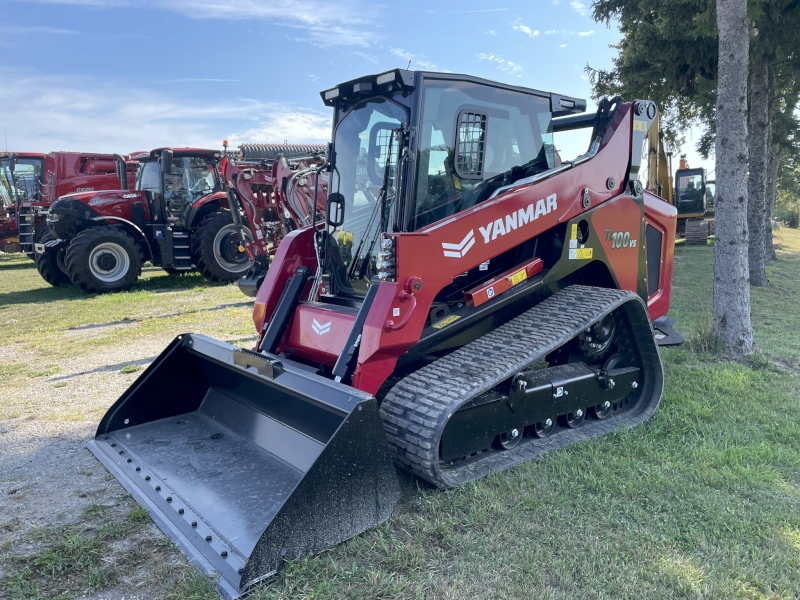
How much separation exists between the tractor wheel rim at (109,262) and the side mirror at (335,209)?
8821 mm

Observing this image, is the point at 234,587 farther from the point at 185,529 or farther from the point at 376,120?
the point at 376,120

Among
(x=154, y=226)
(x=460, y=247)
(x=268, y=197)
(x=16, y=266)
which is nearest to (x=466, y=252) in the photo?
(x=460, y=247)

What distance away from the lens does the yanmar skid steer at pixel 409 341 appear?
301cm

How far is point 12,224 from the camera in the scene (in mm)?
17781

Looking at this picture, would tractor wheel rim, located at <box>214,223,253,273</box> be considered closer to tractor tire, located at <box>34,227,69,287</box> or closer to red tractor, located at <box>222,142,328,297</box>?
red tractor, located at <box>222,142,328,297</box>

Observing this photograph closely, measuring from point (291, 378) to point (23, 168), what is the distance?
18.3 meters

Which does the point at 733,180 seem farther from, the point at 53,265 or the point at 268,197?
the point at 53,265

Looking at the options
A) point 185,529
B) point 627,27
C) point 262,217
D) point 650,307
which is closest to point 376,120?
point 185,529

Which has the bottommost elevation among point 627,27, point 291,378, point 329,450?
point 329,450

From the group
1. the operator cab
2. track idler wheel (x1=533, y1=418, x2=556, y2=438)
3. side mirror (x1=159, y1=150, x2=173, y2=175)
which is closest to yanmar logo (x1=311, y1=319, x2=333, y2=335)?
the operator cab

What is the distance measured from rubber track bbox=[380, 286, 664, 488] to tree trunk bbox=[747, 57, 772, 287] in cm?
840

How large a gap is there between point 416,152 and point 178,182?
33.8ft

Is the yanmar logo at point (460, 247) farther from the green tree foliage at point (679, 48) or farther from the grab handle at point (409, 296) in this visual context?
the green tree foliage at point (679, 48)

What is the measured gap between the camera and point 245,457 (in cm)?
364
